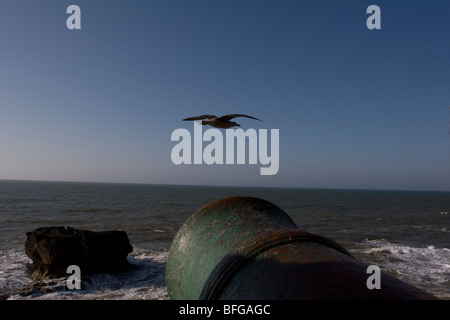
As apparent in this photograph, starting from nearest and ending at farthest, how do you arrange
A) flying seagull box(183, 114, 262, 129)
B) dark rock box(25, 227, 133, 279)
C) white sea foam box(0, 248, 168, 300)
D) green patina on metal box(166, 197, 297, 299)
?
green patina on metal box(166, 197, 297, 299) < flying seagull box(183, 114, 262, 129) < white sea foam box(0, 248, 168, 300) < dark rock box(25, 227, 133, 279)

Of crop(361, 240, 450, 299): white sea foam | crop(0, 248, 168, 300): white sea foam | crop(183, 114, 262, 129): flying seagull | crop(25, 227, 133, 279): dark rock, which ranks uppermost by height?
crop(183, 114, 262, 129): flying seagull

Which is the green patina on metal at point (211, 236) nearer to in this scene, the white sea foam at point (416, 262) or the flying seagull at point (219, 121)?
the flying seagull at point (219, 121)

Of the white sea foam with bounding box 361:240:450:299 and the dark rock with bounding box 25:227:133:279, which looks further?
the white sea foam with bounding box 361:240:450:299

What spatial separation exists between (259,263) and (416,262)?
51.0ft

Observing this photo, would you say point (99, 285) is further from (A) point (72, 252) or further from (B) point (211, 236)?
(B) point (211, 236)

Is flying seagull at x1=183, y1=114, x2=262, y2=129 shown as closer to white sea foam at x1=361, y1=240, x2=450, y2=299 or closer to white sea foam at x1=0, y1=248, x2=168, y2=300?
white sea foam at x1=0, y1=248, x2=168, y2=300

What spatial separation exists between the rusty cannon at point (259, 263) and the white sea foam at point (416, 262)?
34.0ft

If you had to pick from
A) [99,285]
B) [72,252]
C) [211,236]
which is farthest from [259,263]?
[72,252]

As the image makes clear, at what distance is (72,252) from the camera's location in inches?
446

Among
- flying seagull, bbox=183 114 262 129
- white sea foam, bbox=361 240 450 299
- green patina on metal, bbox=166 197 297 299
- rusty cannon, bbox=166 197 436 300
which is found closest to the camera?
rusty cannon, bbox=166 197 436 300

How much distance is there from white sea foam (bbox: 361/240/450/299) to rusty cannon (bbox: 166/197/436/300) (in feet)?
34.0

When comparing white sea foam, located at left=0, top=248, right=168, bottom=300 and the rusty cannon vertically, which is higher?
the rusty cannon

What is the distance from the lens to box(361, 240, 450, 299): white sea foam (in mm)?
11305

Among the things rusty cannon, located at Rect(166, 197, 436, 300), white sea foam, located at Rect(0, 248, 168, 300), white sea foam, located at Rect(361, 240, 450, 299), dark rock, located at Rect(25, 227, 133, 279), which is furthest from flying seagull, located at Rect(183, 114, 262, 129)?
white sea foam, located at Rect(361, 240, 450, 299)
